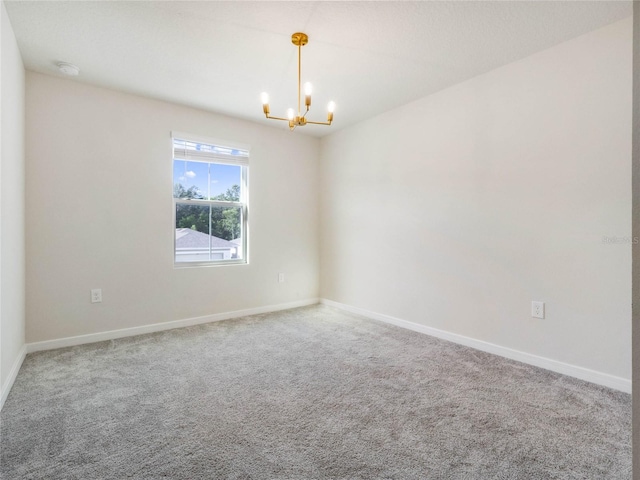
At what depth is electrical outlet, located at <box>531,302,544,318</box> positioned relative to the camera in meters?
2.55

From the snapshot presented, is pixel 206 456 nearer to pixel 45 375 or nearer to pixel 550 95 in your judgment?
pixel 45 375

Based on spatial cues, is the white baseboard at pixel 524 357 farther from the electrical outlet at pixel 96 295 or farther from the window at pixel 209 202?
the electrical outlet at pixel 96 295

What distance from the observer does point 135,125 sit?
3.33 meters

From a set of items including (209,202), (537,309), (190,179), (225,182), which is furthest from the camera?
(225,182)

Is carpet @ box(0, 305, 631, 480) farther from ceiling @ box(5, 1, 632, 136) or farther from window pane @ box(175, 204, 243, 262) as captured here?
ceiling @ box(5, 1, 632, 136)

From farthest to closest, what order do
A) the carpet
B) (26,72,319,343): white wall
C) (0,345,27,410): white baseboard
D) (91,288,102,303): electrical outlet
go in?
1. (91,288,102,303): electrical outlet
2. (26,72,319,343): white wall
3. (0,345,27,410): white baseboard
4. the carpet

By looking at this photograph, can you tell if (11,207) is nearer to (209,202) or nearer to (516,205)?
(209,202)

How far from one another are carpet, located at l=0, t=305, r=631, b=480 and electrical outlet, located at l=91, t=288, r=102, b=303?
452 mm

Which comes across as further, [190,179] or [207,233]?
[207,233]

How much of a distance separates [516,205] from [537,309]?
83cm

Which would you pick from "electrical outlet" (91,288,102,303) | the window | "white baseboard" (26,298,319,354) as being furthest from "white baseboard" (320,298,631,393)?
"electrical outlet" (91,288,102,303)

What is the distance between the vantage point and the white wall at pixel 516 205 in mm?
2221

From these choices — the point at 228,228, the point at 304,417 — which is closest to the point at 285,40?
the point at 228,228

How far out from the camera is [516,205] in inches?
106
